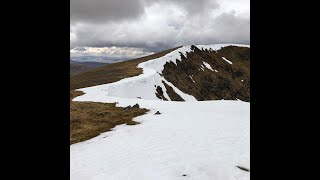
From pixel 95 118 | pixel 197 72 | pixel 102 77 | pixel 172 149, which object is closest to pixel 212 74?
pixel 197 72

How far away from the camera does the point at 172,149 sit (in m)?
12.9

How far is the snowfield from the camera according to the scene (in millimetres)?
10133

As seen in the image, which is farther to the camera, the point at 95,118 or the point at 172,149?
the point at 95,118

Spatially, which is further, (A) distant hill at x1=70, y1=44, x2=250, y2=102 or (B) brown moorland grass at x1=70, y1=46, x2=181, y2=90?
(A) distant hill at x1=70, y1=44, x2=250, y2=102

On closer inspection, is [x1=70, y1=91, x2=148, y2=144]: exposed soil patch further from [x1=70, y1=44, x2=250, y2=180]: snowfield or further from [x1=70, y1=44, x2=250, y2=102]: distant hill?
[x1=70, y1=44, x2=250, y2=102]: distant hill

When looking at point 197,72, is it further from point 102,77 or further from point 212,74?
point 102,77

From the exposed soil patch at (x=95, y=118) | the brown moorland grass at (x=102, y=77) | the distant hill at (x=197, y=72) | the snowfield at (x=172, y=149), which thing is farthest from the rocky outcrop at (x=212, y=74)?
the snowfield at (x=172, y=149)

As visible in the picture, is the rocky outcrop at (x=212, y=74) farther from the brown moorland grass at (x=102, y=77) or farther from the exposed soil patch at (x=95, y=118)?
the exposed soil patch at (x=95, y=118)

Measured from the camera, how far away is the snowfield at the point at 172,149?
1013cm

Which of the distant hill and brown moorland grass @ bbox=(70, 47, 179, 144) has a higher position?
the distant hill

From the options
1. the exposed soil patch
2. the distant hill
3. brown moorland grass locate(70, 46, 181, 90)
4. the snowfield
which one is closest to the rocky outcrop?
the distant hill
